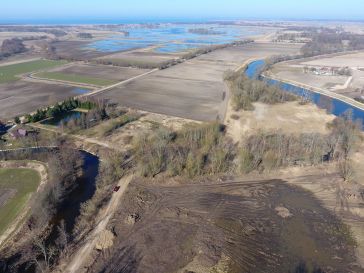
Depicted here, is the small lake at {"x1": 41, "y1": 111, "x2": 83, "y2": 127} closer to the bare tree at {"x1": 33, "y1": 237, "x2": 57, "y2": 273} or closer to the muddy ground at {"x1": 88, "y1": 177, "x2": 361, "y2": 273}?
the muddy ground at {"x1": 88, "y1": 177, "x2": 361, "y2": 273}

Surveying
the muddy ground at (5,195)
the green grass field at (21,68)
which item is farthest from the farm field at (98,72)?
the muddy ground at (5,195)

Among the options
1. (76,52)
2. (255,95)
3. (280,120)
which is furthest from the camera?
(76,52)

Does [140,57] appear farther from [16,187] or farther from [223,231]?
[223,231]

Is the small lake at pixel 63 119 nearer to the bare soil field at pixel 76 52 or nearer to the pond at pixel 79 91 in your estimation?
the pond at pixel 79 91

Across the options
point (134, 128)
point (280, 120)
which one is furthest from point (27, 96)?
point (280, 120)

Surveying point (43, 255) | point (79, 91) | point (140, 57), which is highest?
point (140, 57)

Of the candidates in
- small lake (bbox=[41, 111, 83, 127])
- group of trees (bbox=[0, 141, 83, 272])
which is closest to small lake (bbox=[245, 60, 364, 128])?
small lake (bbox=[41, 111, 83, 127])
